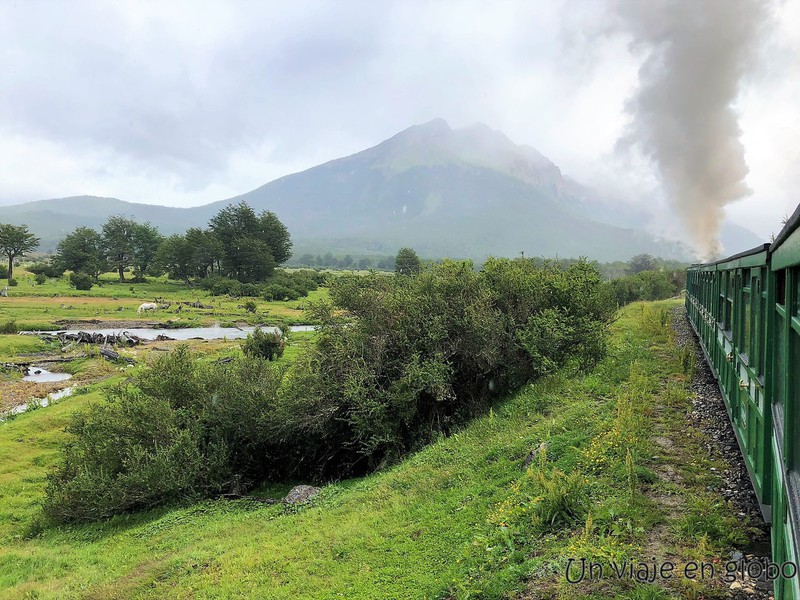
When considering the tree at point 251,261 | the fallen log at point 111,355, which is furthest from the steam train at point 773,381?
the tree at point 251,261

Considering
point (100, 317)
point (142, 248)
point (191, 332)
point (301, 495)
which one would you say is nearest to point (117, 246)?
point (142, 248)

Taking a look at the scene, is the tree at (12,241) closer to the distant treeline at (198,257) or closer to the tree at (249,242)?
the distant treeline at (198,257)

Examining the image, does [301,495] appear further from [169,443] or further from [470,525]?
[470,525]

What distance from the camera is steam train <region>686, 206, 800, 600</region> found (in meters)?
3.43

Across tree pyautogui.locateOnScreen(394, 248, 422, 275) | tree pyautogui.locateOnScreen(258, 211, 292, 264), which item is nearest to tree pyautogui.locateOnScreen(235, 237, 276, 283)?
tree pyautogui.locateOnScreen(258, 211, 292, 264)

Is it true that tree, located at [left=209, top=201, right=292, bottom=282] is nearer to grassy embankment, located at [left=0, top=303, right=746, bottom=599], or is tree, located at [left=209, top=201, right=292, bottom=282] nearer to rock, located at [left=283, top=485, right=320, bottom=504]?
grassy embankment, located at [left=0, top=303, right=746, bottom=599]

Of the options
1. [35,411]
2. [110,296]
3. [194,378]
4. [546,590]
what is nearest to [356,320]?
[194,378]

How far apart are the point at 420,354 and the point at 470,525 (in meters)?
7.79

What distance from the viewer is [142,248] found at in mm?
99125

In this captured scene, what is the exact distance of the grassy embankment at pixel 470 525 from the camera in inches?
234

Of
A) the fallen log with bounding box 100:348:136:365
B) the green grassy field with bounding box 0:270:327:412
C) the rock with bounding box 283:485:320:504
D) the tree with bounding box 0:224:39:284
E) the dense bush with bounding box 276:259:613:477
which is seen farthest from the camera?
the tree with bounding box 0:224:39:284

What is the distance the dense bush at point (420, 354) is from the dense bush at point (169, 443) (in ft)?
4.89

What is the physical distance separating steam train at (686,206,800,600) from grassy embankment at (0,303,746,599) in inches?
42.3

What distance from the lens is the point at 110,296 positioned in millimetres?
71562
